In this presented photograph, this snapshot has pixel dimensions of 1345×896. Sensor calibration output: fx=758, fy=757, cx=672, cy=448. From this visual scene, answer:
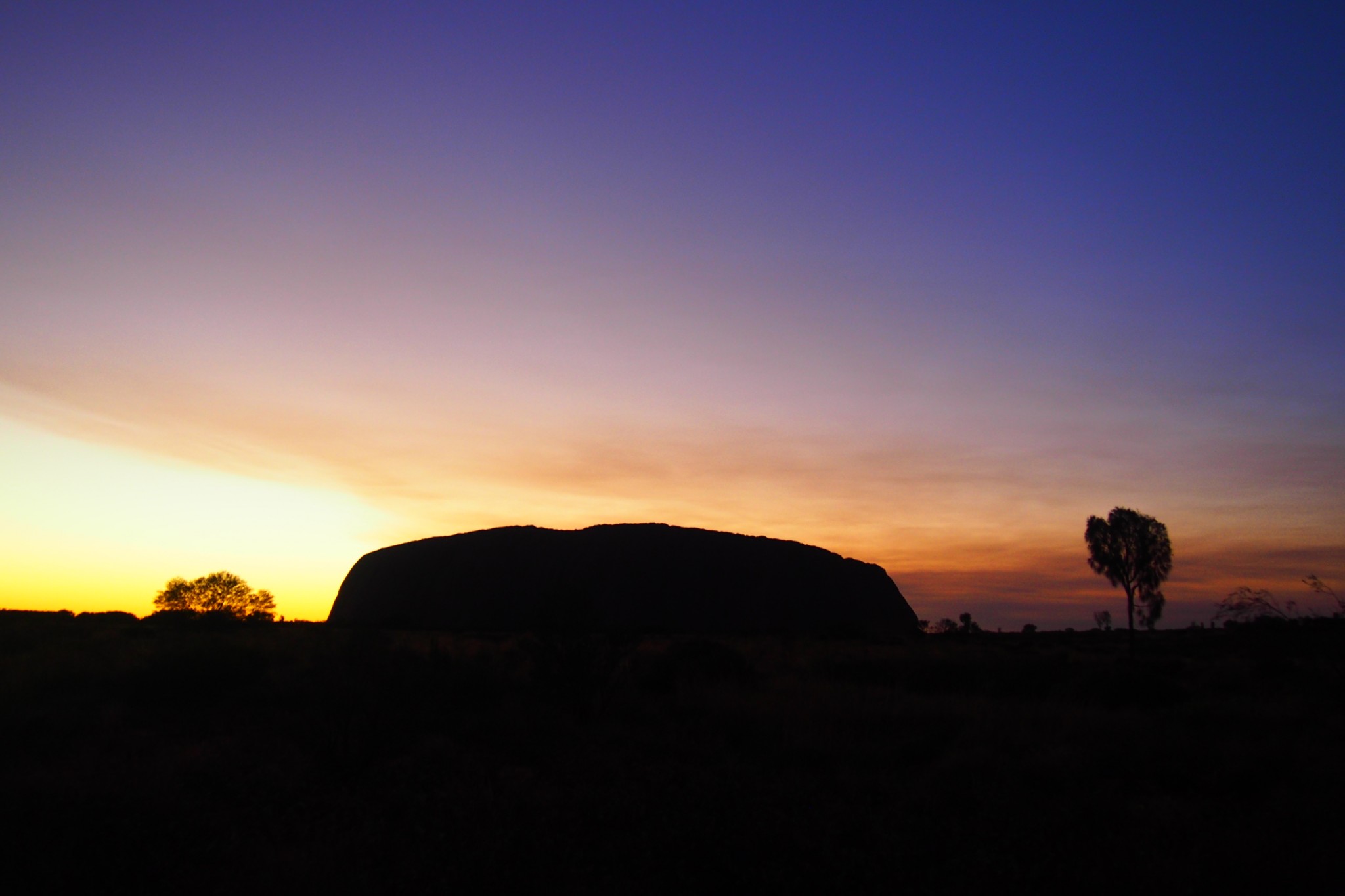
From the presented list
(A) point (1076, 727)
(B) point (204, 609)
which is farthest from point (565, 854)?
(B) point (204, 609)

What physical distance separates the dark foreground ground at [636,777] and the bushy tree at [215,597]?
3990cm

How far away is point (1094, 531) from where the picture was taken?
41188 millimetres

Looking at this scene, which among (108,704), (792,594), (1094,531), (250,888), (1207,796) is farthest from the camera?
(792,594)

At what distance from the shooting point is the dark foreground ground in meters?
5.97

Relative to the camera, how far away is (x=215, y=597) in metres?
53.6

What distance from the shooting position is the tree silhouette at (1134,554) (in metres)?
39.4

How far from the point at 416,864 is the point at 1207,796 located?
855cm

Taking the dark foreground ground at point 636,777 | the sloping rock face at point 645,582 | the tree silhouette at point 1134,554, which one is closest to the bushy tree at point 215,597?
the sloping rock face at point 645,582

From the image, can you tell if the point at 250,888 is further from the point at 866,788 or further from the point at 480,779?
the point at 866,788

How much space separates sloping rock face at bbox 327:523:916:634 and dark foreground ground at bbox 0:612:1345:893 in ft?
146

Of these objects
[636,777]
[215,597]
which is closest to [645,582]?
[215,597]

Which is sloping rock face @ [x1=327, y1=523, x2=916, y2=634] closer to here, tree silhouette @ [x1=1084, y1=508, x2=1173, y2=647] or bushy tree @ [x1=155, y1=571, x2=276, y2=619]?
bushy tree @ [x1=155, y1=571, x2=276, y2=619]

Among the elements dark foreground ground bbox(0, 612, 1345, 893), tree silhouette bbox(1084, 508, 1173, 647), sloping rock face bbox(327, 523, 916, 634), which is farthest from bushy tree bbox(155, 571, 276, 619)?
tree silhouette bbox(1084, 508, 1173, 647)

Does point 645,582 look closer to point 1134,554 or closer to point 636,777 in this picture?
point 1134,554
